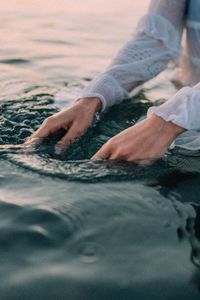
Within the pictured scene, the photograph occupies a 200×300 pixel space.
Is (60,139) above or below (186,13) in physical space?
below

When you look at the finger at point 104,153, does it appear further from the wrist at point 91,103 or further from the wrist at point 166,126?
the wrist at point 91,103

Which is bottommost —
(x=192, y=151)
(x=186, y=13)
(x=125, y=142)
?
(x=192, y=151)

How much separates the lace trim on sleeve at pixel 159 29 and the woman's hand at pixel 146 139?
91cm

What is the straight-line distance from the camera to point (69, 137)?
7.37 ft

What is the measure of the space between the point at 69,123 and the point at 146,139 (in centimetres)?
51

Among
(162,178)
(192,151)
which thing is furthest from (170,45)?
(162,178)

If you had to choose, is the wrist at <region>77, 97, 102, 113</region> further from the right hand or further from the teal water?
the teal water

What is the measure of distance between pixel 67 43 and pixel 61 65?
80 centimetres

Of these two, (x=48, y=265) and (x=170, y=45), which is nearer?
(x=48, y=265)

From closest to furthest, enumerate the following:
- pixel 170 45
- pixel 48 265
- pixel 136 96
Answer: pixel 48 265 → pixel 170 45 → pixel 136 96

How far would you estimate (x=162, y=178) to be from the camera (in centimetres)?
197

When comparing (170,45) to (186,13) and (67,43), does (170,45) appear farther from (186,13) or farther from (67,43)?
(67,43)

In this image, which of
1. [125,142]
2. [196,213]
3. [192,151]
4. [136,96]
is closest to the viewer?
[196,213]

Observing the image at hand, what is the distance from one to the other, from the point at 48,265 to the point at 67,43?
3537 millimetres
